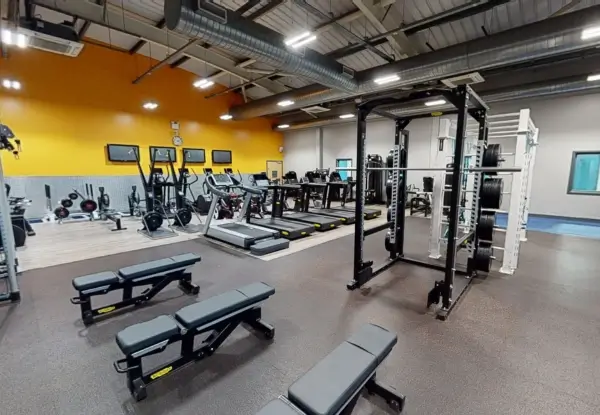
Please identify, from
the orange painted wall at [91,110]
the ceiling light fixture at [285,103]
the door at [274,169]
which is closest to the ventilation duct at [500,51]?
the ceiling light fixture at [285,103]

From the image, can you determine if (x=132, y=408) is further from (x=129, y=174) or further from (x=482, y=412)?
(x=129, y=174)

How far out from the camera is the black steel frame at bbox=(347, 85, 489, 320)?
2719mm

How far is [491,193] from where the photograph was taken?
11.7 ft

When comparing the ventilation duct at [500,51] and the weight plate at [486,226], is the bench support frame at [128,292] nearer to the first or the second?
the weight plate at [486,226]

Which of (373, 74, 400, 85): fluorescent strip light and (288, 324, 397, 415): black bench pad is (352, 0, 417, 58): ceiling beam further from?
(288, 324, 397, 415): black bench pad

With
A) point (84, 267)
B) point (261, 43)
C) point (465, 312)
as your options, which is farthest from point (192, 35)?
point (465, 312)

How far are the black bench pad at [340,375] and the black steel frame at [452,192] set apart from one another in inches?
54.5

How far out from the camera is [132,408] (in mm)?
1710

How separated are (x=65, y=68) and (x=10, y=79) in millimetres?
1322

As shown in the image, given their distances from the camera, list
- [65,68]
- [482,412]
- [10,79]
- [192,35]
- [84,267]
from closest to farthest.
A: [482,412], [84,267], [192,35], [10,79], [65,68]

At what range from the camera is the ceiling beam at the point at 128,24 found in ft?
19.7

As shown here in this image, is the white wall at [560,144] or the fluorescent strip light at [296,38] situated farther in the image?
the white wall at [560,144]

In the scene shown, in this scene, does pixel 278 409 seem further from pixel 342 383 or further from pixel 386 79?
pixel 386 79

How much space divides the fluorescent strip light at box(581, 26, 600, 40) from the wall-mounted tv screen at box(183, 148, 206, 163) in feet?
35.7
